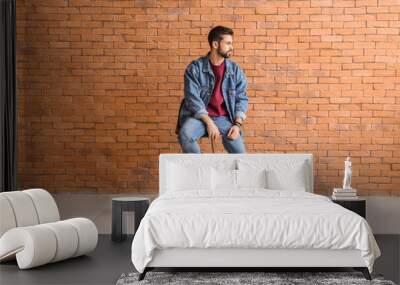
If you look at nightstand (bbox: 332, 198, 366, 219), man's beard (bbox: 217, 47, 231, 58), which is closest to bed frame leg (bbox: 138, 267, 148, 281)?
nightstand (bbox: 332, 198, 366, 219)

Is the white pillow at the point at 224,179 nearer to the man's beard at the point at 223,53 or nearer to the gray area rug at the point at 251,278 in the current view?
the man's beard at the point at 223,53

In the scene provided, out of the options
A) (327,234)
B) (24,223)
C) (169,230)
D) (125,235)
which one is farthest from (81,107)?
(327,234)

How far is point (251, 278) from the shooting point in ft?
18.9

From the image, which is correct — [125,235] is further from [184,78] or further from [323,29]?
[323,29]

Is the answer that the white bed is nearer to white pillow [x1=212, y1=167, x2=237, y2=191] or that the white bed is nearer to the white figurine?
white pillow [x1=212, y1=167, x2=237, y2=191]

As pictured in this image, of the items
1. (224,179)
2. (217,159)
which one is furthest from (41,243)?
(217,159)

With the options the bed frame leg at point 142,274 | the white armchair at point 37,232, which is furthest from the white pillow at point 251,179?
the bed frame leg at point 142,274

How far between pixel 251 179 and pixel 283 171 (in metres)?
0.42

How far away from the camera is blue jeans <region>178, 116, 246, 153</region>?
8.66 meters

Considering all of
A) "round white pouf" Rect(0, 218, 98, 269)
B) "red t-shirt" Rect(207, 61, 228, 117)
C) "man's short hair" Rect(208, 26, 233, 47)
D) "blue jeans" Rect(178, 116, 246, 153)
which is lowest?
"round white pouf" Rect(0, 218, 98, 269)

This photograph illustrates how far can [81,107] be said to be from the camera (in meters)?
8.86

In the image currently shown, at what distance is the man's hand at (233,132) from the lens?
867 centimetres

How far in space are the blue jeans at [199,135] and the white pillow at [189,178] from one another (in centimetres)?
76

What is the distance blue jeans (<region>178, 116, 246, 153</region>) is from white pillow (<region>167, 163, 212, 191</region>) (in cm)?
76
